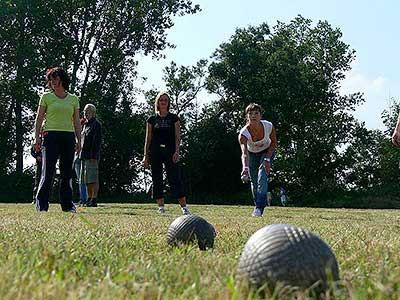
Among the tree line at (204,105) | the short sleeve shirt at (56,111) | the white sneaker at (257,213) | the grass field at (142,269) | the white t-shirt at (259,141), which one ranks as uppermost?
the tree line at (204,105)

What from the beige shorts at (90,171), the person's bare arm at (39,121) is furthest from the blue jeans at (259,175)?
the beige shorts at (90,171)

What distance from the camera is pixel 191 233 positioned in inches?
181

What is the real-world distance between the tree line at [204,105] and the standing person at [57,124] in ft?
75.5

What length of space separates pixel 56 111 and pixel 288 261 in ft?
24.1

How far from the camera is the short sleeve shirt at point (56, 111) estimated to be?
31.4 feet

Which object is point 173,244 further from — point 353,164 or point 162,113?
point 353,164

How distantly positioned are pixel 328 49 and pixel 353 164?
30.7ft

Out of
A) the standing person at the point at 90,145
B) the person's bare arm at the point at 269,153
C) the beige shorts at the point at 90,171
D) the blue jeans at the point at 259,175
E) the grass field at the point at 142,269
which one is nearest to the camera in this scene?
the grass field at the point at 142,269

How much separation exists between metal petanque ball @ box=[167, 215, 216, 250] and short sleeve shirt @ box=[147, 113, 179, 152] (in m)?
5.94

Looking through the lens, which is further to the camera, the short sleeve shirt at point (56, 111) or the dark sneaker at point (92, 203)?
the dark sneaker at point (92, 203)

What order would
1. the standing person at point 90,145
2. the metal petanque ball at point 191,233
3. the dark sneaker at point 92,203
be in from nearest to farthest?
the metal petanque ball at point 191,233, the standing person at point 90,145, the dark sneaker at point 92,203

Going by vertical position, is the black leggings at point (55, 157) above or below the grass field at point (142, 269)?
above

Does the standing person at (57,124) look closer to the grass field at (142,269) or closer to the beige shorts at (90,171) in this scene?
the beige shorts at (90,171)

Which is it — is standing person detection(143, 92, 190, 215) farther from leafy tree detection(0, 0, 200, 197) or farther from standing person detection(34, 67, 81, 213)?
leafy tree detection(0, 0, 200, 197)
